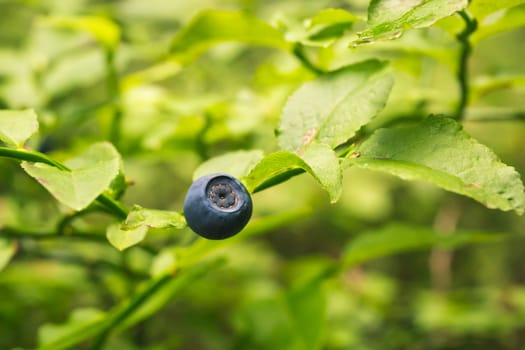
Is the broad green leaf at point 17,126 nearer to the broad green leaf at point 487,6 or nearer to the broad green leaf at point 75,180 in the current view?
the broad green leaf at point 75,180

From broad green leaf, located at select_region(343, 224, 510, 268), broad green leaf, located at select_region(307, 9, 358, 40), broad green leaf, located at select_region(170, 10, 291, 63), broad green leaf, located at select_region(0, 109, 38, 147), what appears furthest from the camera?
broad green leaf, located at select_region(343, 224, 510, 268)

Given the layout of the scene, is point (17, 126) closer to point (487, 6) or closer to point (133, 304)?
point (133, 304)

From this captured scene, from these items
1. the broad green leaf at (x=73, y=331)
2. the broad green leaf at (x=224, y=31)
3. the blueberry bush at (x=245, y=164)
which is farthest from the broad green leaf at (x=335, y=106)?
the broad green leaf at (x=73, y=331)

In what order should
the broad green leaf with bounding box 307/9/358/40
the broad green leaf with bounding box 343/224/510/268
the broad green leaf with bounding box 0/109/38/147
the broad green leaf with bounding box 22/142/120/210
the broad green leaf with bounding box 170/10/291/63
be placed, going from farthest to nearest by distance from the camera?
1. the broad green leaf with bounding box 343/224/510/268
2. the broad green leaf with bounding box 170/10/291/63
3. the broad green leaf with bounding box 307/9/358/40
4. the broad green leaf with bounding box 0/109/38/147
5. the broad green leaf with bounding box 22/142/120/210

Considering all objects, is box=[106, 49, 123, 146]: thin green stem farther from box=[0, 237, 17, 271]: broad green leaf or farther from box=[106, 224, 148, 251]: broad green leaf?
box=[106, 224, 148, 251]: broad green leaf

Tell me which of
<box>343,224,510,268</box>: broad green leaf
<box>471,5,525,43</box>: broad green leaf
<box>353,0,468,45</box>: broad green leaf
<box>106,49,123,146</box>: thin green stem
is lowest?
<box>343,224,510,268</box>: broad green leaf

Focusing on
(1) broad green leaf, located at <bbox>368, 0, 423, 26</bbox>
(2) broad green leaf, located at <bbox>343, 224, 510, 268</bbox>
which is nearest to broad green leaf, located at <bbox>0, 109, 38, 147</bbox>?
(1) broad green leaf, located at <bbox>368, 0, 423, 26</bbox>

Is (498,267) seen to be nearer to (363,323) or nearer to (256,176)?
(363,323)
